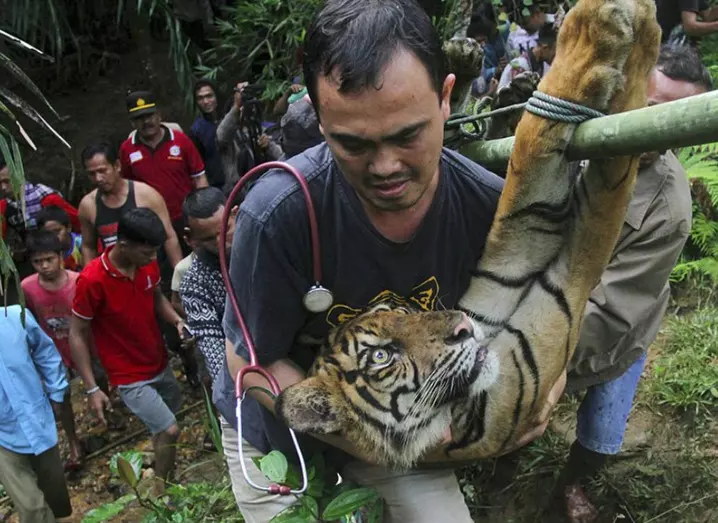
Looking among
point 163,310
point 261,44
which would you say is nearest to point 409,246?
point 163,310

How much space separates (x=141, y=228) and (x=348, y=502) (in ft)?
8.22

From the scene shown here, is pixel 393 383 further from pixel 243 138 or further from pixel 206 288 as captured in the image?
pixel 243 138

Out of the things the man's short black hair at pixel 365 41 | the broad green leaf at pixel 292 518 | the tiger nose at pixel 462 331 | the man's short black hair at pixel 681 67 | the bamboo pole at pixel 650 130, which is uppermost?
the man's short black hair at pixel 365 41

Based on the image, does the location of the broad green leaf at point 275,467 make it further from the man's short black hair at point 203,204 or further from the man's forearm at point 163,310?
the man's forearm at point 163,310

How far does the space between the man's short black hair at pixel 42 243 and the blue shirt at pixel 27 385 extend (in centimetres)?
60

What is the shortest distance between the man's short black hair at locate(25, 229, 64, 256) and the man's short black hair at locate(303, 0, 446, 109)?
132 inches

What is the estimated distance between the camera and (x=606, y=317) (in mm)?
2664

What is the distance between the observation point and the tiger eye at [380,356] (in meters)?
1.81

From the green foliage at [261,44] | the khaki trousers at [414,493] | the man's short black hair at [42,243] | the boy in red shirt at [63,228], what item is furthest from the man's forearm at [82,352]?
the green foliage at [261,44]

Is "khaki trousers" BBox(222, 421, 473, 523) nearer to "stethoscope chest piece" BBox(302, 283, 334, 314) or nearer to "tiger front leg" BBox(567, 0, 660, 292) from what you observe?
"stethoscope chest piece" BBox(302, 283, 334, 314)

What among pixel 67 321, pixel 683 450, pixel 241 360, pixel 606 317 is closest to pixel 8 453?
pixel 67 321

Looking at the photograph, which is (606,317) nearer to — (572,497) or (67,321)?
(572,497)

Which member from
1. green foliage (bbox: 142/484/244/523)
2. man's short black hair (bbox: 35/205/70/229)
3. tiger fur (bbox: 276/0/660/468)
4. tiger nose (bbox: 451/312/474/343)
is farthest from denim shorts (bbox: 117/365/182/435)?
tiger nose (bbox: 451/312/474/343)

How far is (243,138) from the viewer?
5918mm
